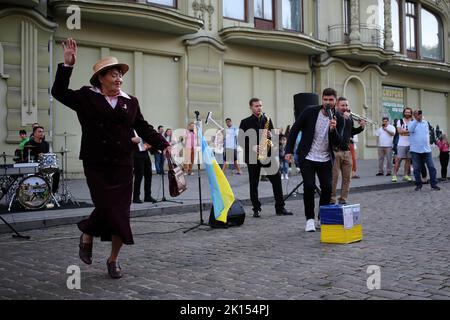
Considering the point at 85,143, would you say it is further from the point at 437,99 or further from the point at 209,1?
the point at 437,99

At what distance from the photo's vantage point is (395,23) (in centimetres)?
2898

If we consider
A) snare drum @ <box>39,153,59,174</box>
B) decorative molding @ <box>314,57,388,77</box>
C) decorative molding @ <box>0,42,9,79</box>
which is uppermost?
decorative molding @ <box>314,57,388,77</box>

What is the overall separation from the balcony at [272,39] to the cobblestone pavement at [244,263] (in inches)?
517

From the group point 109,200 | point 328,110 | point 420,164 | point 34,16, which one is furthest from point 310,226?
point 34,16

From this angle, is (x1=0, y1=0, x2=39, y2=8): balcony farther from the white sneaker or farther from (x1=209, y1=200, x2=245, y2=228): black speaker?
the white sneaker

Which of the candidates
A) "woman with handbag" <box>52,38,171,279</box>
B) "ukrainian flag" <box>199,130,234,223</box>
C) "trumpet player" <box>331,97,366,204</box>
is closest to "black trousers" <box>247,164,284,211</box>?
"trumpet player" <box>331,97,366,204</box>

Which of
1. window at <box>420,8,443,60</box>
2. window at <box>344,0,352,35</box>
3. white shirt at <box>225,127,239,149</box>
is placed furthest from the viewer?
window at <box>420,8,443,60</box>

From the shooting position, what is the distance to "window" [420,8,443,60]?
102ft

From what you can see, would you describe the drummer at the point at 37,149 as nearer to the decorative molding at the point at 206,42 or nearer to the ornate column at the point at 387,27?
the decorative molding at the point at 206,42

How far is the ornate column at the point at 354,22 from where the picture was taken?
25017 mm

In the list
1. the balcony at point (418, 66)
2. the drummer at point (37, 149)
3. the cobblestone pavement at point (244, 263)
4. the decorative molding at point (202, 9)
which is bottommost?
the cobblestone pavement at point (244, 263)

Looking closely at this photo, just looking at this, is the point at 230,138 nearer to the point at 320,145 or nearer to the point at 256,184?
the point at 256,184

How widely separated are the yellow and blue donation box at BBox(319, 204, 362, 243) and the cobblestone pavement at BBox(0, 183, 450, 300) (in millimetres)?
155

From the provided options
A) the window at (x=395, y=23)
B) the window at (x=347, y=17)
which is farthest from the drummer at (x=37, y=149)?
the window at (x=395, y=23)
